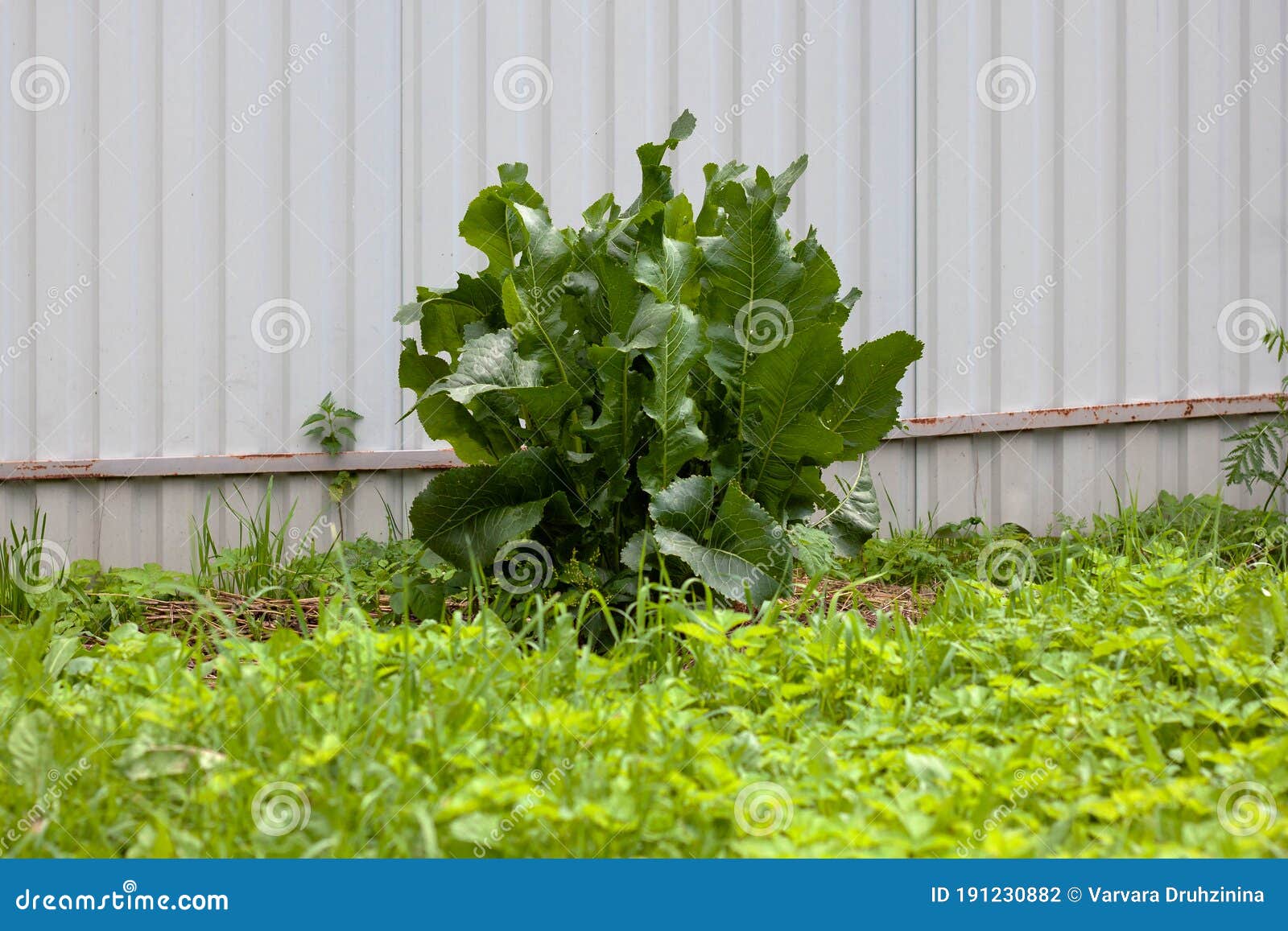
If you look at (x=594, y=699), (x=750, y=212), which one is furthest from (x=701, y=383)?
(x=594, y=699)

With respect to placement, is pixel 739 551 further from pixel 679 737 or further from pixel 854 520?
pixel 679 737

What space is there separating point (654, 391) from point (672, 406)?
0.05 metres

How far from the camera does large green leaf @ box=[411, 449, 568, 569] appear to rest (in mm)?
2055

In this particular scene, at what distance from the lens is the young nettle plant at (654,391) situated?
6.70 feet

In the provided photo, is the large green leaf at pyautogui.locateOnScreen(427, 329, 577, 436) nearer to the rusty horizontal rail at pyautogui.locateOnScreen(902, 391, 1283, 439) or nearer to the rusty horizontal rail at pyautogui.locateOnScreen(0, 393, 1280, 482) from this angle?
the rusty horizontal rail at pyautogui.locateOnScreen(0, 393, 1280, 482)

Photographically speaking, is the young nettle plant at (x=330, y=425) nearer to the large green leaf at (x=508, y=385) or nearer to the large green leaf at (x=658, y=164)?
the large green leaf at (x=508, y=385)

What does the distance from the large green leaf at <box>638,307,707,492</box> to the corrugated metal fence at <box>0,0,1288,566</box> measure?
1.57 m

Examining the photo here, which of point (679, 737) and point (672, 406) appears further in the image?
point (672, 406)

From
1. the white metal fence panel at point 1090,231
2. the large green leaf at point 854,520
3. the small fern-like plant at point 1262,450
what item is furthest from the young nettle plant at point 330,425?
the small fern-like plant at point 1262,450

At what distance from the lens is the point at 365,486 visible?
3.42m

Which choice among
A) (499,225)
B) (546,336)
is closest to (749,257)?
(546,336)

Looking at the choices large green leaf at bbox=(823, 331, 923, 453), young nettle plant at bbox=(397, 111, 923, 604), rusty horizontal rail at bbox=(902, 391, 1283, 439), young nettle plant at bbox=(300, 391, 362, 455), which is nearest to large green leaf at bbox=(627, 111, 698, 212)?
young nettle plant at bbox=(397, 111, 923, 604)

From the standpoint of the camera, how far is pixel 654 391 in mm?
2055

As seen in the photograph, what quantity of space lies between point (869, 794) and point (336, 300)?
2.78 metres
